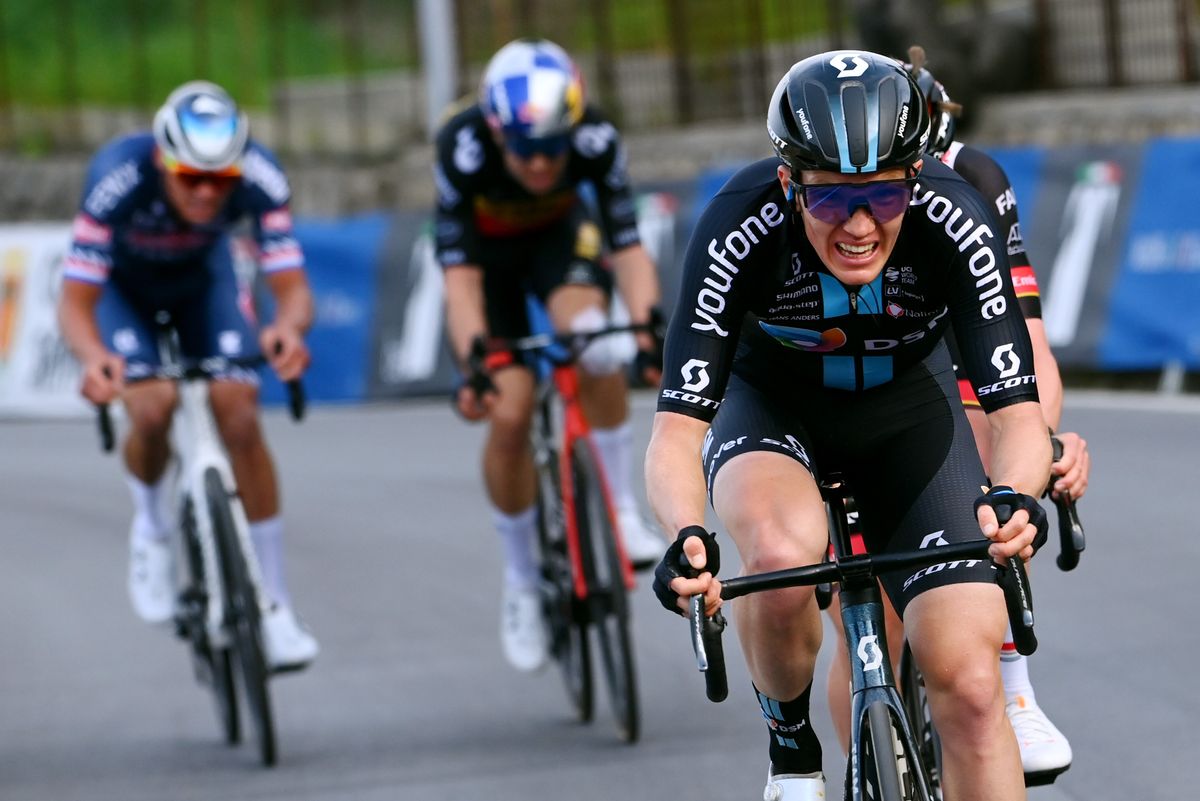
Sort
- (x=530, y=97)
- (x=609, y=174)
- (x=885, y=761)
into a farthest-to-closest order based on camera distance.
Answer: (x=609, y=174)
(x=530, y=97)
(x=885, y=761)

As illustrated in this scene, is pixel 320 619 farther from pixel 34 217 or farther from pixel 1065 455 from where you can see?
pixel 34 217

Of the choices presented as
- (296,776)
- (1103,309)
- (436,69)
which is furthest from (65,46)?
(296,776)

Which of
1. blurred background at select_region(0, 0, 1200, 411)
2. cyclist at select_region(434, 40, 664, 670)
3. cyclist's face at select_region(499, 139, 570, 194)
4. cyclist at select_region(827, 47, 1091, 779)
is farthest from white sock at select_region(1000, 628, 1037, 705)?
blurred background at select_region(0, 0, 1200, 411)

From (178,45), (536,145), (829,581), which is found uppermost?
(178,45)

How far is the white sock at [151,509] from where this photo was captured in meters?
7.79

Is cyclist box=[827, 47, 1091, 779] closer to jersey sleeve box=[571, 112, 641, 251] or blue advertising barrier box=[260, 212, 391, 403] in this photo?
jersey sleeve box=[571, 112, 641, 251]

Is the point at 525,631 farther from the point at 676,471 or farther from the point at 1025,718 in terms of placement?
the point at 676,471

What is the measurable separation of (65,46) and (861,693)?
20533 mm

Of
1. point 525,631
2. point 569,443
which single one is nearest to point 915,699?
point 569,443

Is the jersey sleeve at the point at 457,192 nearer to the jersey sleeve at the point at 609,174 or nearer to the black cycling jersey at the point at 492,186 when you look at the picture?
the black cycling jersey at the point at 492,186

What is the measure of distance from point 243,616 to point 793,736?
2861 mm

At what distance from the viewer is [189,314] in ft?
26.0

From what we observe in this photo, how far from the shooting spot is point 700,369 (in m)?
4.36

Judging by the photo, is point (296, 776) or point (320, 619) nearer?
point (296, 776)
